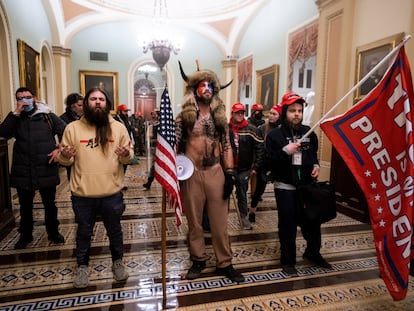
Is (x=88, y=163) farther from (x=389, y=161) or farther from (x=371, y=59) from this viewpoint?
(x=371, y=59)

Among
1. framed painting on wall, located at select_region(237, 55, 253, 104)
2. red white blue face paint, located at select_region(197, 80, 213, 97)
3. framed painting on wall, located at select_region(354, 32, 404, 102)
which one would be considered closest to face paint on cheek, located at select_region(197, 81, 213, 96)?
red white blue face paint, located at select_region(197, 80, 213, 97)

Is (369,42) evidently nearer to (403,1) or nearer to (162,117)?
(403,1)

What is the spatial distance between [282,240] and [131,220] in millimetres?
2178

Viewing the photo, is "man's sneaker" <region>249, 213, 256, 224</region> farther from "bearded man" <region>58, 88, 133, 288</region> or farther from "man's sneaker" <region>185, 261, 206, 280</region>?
"bearded man" <region>58, 88, 133, 288</region>

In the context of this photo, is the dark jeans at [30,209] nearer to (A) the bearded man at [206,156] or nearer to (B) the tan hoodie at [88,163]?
(B) the tan hoodie at [88,163]

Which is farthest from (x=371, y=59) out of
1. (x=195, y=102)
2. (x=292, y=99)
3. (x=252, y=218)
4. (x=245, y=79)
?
(x=245, y=79)

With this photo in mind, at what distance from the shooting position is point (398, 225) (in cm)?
189

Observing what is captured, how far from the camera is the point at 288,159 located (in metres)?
2.57

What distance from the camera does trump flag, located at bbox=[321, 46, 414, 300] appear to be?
1852mm

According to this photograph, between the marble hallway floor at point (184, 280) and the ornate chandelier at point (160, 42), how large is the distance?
602 centimetres

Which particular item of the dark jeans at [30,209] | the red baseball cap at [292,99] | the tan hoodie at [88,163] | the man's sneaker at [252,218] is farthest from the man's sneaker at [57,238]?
the red baseball cap at [292,99]

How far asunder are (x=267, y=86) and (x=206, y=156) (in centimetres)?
629

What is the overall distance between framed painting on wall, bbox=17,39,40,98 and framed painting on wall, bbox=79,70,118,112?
3.01m

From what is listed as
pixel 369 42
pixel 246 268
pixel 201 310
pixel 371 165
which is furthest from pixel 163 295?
pixel 369 42
